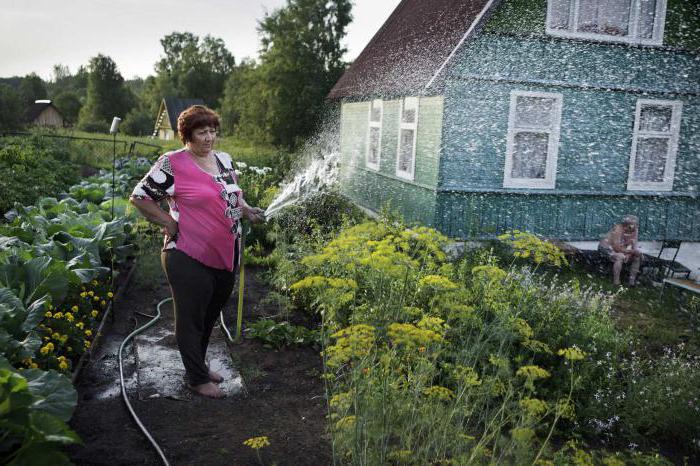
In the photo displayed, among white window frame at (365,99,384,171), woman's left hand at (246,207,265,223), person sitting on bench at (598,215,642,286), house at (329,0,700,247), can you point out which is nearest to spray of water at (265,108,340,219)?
white window frame at (365,99,384,171)

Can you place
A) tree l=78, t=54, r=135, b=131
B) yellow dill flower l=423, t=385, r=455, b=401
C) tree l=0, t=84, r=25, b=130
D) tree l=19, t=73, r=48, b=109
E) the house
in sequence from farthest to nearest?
tree l=78, t=54, r=135, b=131, tree l=19, t=73, r=48, b=109, tree l=0, t=84, r=25, b=130, the house, yellow dill flower l=423, t=385, r=455, b=401

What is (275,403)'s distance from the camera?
4.55m

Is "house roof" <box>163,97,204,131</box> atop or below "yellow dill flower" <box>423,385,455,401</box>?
atop

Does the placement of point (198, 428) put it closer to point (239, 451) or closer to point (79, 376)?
point (239, 451)

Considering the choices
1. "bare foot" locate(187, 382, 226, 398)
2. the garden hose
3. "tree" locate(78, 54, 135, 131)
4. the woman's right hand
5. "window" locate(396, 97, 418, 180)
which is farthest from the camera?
"tree" locate(78, 54, 135, 131)

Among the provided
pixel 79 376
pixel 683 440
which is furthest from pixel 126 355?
pixel 683 440

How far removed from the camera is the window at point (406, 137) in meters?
12.4

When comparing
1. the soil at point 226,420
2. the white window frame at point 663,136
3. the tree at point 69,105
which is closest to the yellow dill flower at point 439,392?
the soil at point 226,420

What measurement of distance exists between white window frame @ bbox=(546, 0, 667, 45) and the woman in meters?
7.98

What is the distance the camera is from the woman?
4.18m

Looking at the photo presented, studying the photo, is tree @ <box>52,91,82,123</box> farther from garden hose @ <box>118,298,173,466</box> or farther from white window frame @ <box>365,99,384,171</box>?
garden hose @ <box>118,298,173,466</box>

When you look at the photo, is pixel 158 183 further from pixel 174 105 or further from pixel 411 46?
pixel 174 105

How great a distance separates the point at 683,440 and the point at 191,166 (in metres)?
4.13

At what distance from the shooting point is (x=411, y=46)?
41.9 feet
